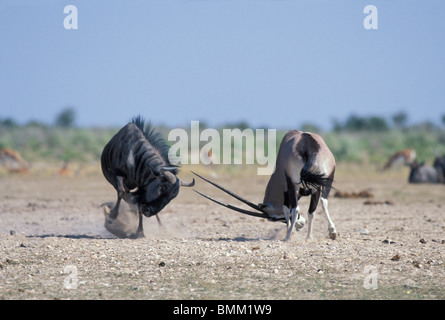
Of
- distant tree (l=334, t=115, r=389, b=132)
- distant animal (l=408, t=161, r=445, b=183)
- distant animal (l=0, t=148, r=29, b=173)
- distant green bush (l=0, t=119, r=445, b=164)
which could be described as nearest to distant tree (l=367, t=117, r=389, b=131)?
distant tree (l=334, t=115, r=389, b=132)

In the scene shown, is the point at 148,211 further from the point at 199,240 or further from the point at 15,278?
the point at 15,278

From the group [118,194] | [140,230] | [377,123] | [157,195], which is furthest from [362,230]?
[377,123]

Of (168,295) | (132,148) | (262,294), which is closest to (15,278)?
(168,295)

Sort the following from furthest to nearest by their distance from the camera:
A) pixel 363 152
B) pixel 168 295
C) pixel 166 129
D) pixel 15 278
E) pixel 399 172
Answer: pixel 166 129 → pixel 363 152 → pixel 399 172 → pixel 15 278 → pixel 168 295

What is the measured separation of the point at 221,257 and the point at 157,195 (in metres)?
2.29

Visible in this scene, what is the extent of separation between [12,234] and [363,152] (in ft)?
111

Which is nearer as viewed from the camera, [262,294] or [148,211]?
[262,294]

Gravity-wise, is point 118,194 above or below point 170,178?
below

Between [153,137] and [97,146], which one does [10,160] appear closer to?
[97,146]

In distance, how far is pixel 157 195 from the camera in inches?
426

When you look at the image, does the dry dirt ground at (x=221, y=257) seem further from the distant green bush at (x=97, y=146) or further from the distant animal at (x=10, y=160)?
the distant green bush at (x=97, y=146)

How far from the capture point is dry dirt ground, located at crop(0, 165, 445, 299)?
7.28 meters

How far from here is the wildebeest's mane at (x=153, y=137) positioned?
36.9 feet
